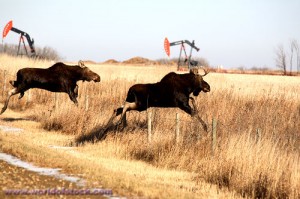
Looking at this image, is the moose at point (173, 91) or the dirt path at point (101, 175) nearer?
the dirt path at point (101, 175)

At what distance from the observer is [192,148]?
1260 centimetres

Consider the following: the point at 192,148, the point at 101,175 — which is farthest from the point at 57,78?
the point at 101,175

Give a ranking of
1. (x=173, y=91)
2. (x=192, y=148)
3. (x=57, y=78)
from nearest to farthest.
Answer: (x=192, y=148) < (x=173, y=91) < (x=57, y=78)

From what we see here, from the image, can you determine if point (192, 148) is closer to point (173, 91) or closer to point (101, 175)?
point (173, 91)

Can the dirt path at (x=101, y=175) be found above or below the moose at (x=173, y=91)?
below

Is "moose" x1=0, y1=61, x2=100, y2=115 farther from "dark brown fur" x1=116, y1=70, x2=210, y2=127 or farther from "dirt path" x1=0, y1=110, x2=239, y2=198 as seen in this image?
"dark brown fur" x1=116, y1=70, x2=210, y2=127

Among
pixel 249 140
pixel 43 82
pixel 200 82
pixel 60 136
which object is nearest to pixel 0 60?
pixel 43 82

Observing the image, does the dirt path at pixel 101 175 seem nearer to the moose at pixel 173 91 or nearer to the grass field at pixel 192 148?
the grass field at pixel 192 148

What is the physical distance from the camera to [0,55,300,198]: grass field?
998cm

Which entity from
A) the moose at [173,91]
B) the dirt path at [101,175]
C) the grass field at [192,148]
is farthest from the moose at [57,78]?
the moose at [173,91]

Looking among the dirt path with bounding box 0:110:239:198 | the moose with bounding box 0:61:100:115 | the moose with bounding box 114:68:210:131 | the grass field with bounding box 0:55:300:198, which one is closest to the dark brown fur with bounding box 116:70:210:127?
the moose with bounding box 114:68:210:131

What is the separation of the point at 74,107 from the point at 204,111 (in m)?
4.84

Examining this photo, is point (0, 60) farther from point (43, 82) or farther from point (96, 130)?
point (96, 130)

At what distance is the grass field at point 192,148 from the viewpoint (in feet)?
32.7
